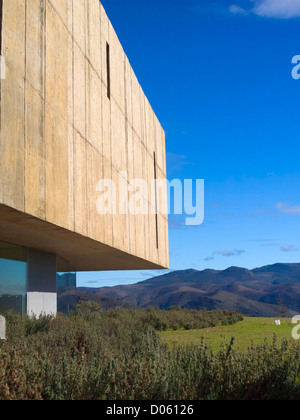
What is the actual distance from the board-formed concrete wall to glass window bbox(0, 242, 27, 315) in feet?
1.66

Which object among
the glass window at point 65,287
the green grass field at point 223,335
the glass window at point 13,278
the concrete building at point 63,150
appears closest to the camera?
the concrete building at point 63,150

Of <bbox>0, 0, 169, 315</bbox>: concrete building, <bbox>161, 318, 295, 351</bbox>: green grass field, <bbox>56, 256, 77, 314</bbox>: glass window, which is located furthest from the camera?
<bbox>56, 256, 77, 314</bbox>: glass window

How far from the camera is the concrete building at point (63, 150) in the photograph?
30.0 ft

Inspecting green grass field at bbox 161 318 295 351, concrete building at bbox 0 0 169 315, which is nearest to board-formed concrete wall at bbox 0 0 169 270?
concrete building at bbox 0 0 169 315

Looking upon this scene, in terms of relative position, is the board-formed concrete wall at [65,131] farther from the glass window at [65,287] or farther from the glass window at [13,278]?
the glass window at [65,287]

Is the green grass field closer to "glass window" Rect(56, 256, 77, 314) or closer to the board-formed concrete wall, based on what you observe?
the board-formed concrete wall

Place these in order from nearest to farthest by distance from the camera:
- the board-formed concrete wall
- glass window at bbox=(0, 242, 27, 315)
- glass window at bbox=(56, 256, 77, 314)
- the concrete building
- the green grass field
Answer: the board-formed concrete wall → the concrete building → glass window at bbox=(0, 242, 27, 315) → the green grass field → glass window at bbox=(56, 256, 77, 314)

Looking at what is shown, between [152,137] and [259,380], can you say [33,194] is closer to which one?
[259,380]

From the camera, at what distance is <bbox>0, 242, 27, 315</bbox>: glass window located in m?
12.7

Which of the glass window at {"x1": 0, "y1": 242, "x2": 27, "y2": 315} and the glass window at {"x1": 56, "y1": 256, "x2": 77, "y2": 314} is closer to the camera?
the glass window at {"x1": 0, "y1": 242, "x2": 27, "y2": 315}

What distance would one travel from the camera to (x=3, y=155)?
329 inches

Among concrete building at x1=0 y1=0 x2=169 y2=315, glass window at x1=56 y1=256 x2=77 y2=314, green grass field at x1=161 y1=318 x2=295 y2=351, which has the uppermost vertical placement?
concrete building at x1=0 y1=0 x2=169 y2=315

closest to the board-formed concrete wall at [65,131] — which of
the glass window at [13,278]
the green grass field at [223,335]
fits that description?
the glass window at [13,278]

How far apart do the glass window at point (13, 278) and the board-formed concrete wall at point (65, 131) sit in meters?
0.51
